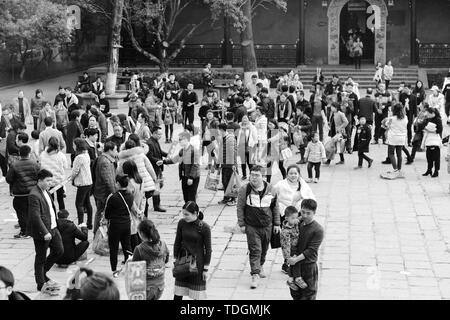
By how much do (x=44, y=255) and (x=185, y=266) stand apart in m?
2.27

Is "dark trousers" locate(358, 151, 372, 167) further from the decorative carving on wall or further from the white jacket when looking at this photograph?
the decorative carving on wall

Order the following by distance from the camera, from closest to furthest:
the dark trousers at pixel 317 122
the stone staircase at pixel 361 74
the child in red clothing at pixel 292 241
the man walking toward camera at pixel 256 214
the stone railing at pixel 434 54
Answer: the child in red clothing at pixel 292 241
the man walking toward camera at pixel 256 214
the dark trousers at pixel 317 122
the stone staircase at pixel 361 74
the stone railing at pixel 434 54

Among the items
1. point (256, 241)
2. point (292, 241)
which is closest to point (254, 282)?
point (256, 241)

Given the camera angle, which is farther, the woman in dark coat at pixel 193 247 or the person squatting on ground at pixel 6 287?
the woman in dark coat at pixel 193 247

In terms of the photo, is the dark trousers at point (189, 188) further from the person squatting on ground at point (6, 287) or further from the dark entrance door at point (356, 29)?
the dark entrance door at point (356, 29)

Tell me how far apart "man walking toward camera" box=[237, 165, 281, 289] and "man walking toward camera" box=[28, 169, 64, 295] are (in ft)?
7.56

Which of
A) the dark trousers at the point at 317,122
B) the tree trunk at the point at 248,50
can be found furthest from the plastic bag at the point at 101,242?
the tree trunk at the point at 248,50

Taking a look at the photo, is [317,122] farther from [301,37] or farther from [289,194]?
[301,37]

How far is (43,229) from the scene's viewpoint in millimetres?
10305

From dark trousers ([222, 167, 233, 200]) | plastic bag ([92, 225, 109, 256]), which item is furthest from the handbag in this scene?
dark trousers ([222, 167, 233, 200])

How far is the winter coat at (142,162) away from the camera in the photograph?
1331 centimetres

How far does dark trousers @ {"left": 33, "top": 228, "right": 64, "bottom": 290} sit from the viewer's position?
10508 millimetres

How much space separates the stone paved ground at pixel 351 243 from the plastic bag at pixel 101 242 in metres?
0.09

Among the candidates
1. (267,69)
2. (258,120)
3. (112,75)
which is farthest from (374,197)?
(267,69)
